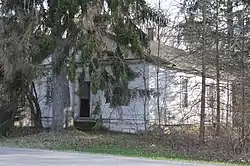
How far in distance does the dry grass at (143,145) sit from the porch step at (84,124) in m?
4.26

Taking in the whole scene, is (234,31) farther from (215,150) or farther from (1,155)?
(1,155)

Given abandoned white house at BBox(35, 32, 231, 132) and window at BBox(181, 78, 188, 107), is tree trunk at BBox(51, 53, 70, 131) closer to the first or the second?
abandoned white house at BBox(35, 32, 231, 132)

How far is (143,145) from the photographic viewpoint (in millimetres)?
22281

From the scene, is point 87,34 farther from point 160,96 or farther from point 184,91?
point 160,96

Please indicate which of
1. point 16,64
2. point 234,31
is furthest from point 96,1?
point 234,31

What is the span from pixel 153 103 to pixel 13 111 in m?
8.14

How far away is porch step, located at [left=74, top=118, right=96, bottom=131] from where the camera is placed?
30.0 meters

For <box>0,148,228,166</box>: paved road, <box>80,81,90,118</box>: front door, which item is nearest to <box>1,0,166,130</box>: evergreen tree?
<box>80,81,90,118</box>: front door

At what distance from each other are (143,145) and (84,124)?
8.99 metres

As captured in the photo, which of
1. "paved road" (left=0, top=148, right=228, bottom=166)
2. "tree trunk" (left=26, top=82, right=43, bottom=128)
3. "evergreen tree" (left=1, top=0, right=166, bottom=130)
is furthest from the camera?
"tree trunk" (left=26, top=82, right=43, bottom=128)

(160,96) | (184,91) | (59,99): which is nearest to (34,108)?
(59,99)

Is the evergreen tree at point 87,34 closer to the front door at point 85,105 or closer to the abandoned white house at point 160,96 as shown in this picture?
the abandoned white house at point 160,96

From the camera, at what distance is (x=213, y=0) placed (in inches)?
917

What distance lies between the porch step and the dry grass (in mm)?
4257
